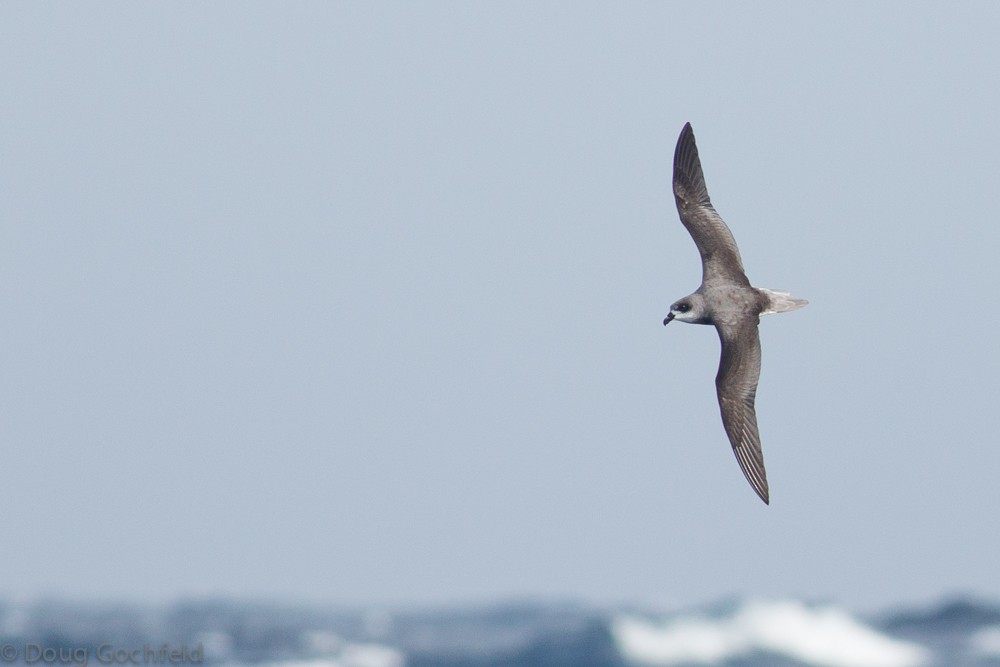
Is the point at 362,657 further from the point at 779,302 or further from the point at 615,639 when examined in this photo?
the point at 779,302

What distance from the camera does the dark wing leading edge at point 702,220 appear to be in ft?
54.6

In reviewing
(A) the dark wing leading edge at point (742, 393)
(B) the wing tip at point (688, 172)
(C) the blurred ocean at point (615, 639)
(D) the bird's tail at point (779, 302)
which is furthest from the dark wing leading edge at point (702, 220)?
(C) the blurred ocean at point (615, 639)

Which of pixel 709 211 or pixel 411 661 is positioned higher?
pixel 411 661

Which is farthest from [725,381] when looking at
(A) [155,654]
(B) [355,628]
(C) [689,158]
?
(B) [355,628]

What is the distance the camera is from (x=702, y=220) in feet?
55.4

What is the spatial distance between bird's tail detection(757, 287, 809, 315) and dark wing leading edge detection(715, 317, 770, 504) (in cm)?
24

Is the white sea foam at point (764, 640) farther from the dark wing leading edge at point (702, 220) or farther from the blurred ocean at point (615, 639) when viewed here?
the dark wing leading edge at point (702, 220)

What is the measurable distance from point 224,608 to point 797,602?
82.7 feet

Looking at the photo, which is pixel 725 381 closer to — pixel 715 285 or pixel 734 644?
pixel 715 285

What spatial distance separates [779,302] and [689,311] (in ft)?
3.47

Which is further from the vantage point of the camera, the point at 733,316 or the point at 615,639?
the point at 615,639

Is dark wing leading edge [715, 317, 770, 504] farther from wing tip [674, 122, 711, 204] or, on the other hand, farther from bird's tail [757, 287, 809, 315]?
wing tip [674, 122, 711, 204]

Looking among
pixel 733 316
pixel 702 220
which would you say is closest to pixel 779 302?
pixel 733 316

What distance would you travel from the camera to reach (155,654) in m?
19.7
